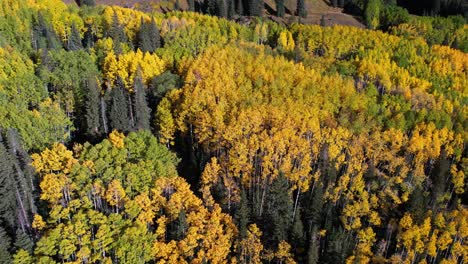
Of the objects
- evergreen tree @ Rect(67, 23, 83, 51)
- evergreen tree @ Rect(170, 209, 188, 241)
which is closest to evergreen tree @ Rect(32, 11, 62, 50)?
evergreen tree @ Rect(67, 23, 83, 51)

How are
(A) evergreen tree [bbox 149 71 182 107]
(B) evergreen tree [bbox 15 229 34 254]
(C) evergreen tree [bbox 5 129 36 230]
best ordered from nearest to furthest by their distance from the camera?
(B) evergreen tree [bbox 15 229 34 254] → (C) evergreen tree [bbox 5 129 36 230] → (A) evergreen tree [bbox 149 71 182 107]

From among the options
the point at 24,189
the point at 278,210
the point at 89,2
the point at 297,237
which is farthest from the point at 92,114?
the point at 89,2

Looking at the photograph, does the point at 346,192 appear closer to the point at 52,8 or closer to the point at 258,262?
the point at 258,262

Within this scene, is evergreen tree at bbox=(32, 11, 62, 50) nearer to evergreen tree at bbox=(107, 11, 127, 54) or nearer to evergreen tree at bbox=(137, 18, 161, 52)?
evergreen tree at bbox=(107, 11, 127, 54)

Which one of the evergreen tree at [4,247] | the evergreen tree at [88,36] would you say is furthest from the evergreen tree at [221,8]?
the evergreen tree at [4,247]

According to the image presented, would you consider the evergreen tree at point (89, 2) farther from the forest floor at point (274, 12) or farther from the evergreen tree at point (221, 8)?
the evergreen tree at point (221, 8)
